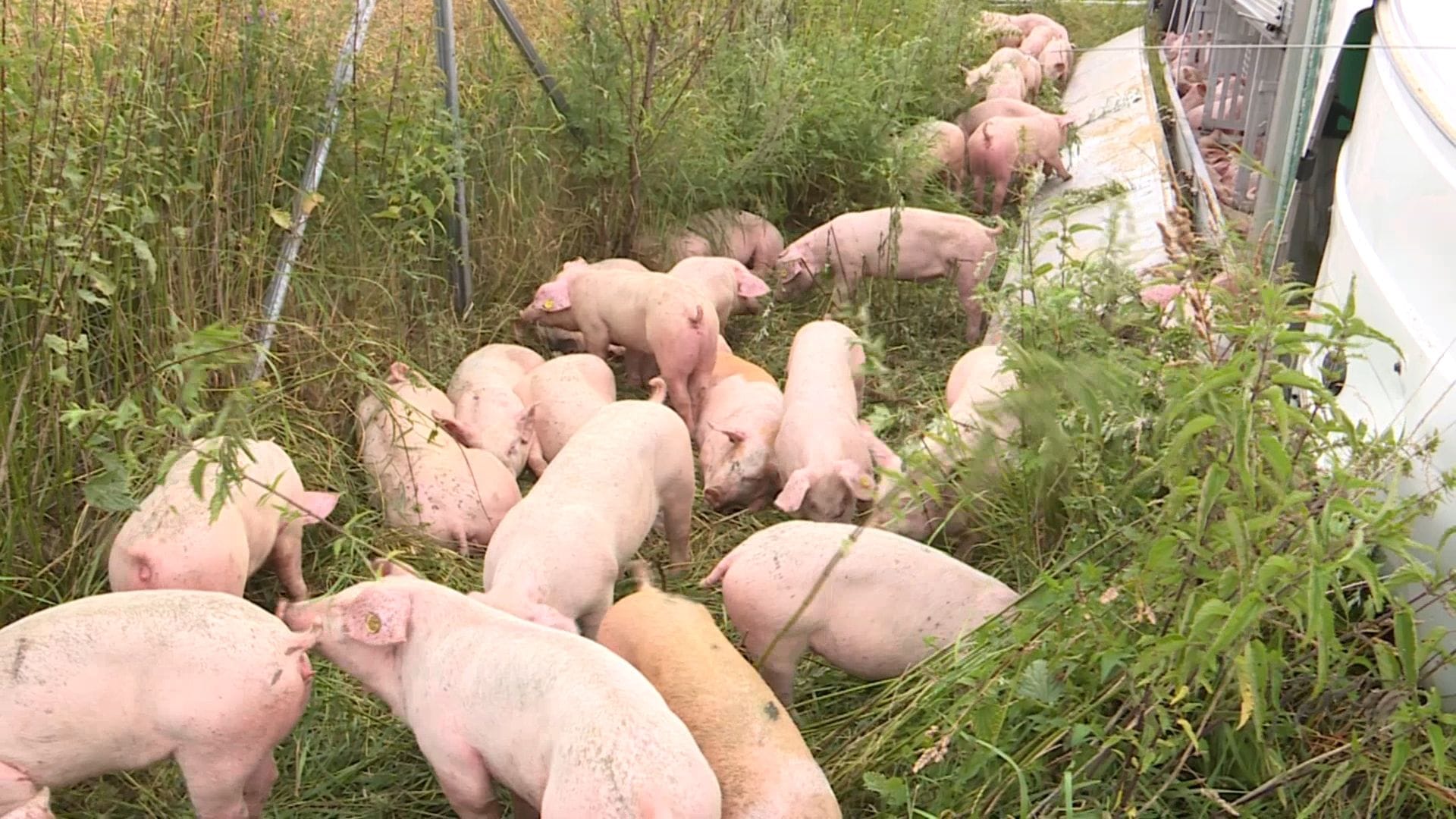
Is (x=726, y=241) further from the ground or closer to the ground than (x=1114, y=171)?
closer to the ground

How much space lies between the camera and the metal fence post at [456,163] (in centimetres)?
427

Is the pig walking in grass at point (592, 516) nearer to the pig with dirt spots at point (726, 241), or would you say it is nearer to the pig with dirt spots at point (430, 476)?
the pig with dirt spots at point (430, 476)

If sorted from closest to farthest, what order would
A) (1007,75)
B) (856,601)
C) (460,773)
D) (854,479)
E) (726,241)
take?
(460,773) < (856,601) < (854,479) < (726,241) < (1007,75)

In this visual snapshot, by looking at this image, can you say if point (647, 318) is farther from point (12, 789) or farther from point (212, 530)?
point (12, 789)

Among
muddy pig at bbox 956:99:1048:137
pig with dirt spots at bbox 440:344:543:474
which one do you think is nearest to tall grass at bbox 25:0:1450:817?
pig with dirt spots at bbox 440:344:543:474

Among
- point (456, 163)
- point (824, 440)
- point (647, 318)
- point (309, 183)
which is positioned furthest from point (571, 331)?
point (824, 440)

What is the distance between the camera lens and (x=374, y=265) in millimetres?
4062

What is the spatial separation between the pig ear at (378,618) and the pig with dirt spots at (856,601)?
743 millimetres

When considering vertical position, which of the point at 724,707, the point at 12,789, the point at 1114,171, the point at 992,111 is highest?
the point at 992,111

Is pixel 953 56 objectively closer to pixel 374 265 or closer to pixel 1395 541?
pixel 374 265

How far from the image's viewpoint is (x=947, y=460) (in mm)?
3389

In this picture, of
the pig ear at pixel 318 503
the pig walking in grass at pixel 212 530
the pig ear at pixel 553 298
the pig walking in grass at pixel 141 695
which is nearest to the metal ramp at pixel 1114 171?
the pig ear at pixel 553 298

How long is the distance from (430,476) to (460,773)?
4.15 ft

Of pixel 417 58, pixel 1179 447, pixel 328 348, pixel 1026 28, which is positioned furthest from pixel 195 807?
pixel 1026 28
